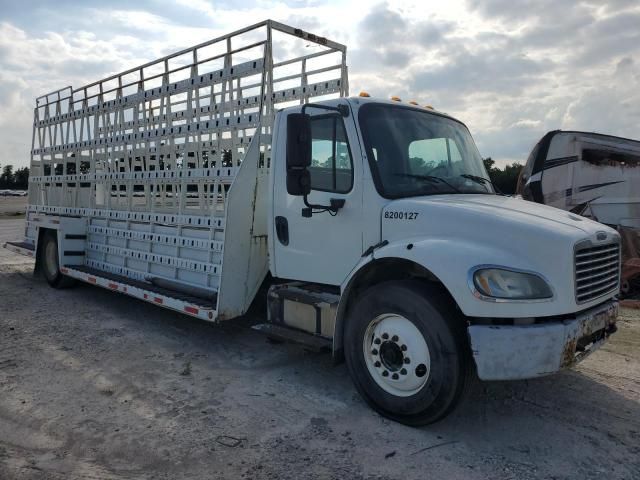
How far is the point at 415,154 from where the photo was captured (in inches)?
169

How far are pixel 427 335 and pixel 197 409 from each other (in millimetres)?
1882

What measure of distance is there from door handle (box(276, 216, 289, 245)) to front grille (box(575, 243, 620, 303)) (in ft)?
7.78

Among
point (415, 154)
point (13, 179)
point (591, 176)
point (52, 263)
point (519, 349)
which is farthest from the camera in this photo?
point (13, 179)

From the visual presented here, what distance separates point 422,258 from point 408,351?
67cm

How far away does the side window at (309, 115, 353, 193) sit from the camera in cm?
426

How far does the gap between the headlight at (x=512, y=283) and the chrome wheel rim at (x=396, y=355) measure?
61 cm

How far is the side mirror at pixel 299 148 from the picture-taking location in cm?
400

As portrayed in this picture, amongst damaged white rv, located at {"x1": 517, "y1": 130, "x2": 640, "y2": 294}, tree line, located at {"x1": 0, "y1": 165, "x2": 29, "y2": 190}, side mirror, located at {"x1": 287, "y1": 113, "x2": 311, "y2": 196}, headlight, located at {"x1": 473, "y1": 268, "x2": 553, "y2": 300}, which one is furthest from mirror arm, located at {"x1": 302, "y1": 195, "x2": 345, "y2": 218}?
tree line, located at {"x1": 0, "y1": 165, "x2": 29, "y2": 190}

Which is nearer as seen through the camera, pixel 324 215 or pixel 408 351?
pixel 408 351

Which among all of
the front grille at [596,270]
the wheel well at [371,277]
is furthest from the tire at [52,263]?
the front grille at [596,270]

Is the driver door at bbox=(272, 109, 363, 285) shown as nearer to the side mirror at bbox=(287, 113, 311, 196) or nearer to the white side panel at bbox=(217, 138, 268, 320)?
the side mirror at bbox=(287, 113, 311, 196)

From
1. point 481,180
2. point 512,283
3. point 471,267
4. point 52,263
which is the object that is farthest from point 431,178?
point 52,263

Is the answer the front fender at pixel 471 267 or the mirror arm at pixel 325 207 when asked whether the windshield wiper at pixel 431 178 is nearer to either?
the mirror arm at pixel 325 207

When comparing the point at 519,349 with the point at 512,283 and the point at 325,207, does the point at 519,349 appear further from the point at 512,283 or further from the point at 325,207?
the point at 325,207
